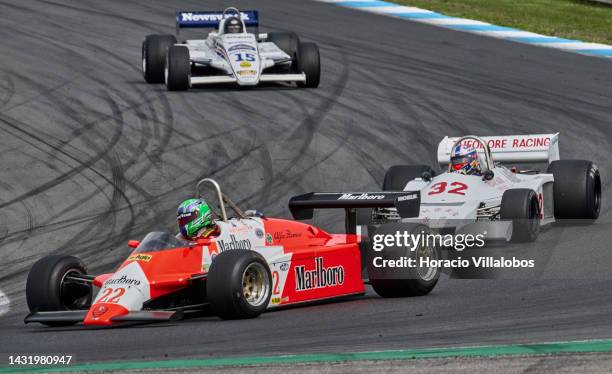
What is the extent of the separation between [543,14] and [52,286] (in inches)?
839

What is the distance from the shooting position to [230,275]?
9.26 metres

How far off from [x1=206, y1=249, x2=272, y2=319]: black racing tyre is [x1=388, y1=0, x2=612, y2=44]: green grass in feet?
61.2

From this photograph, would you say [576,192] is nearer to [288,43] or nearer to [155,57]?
[288,43]

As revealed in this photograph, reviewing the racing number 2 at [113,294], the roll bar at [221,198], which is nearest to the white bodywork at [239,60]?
the roll bar at [221,198]

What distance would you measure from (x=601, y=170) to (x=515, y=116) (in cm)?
332

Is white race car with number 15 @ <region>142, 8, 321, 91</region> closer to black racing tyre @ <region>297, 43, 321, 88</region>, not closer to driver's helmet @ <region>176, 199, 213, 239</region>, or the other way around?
black racing tyre @ <region>297, 43, 321, 88</region>

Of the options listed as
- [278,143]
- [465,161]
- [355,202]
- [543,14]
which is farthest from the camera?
[543,14]

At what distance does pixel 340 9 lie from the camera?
29.2 metres

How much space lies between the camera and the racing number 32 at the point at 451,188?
13.9 metres

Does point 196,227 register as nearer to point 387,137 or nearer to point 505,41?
point 387,137

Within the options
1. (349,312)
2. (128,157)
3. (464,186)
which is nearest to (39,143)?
(128,157)

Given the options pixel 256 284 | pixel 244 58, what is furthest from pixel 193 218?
pixel 244 58

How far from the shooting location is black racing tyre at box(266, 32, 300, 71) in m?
22.5

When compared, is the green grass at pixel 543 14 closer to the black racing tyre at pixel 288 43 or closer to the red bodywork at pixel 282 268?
the black racing tyre at pixel 288 43
